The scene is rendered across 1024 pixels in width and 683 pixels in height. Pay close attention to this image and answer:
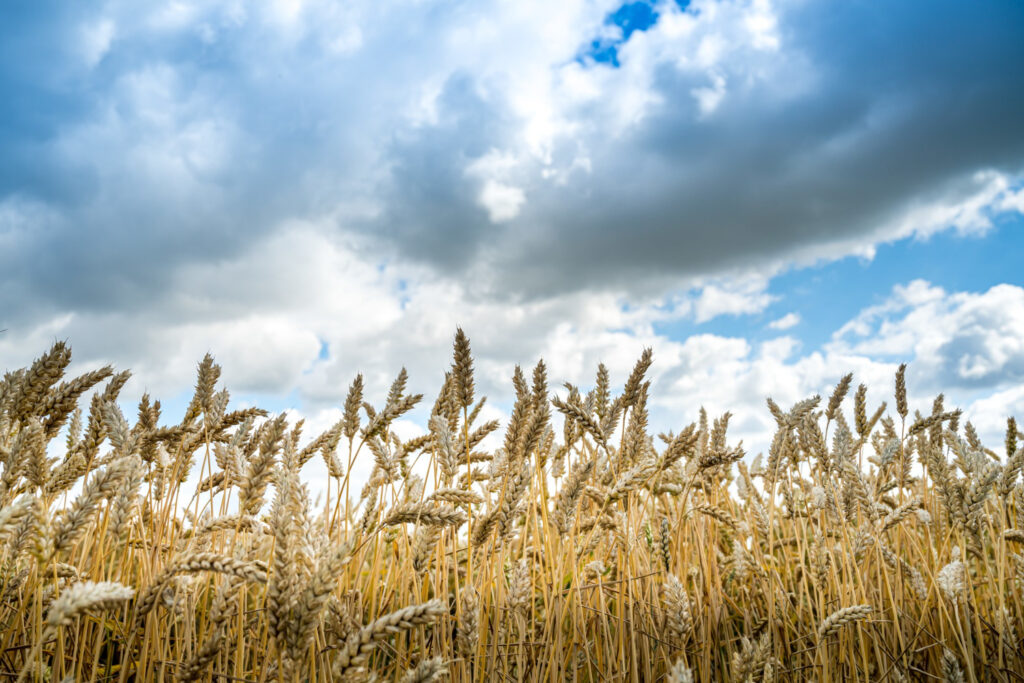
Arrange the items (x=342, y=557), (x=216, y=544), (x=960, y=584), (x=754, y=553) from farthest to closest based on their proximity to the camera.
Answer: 1. (x=754, y=553)
2. (x=216, y=544)
3. (x=960, y=584)
4. (x=342, y=557)

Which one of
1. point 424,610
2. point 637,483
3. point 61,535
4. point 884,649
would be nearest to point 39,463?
point 61,535

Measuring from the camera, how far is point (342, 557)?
1350 millimetres

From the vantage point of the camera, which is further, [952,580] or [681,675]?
[952,580]

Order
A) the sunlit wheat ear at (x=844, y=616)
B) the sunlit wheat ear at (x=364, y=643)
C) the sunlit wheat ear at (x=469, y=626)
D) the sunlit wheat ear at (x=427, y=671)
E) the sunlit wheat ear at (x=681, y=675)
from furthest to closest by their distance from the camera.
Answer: the sunlit wheat ear at (x=844, y=616) → the sunlit wheat ear at (x=469, y=626) → the sunlit wheat ear at (x=681, y=675) → the sunlit wheat ear at (x=427, y=671) → the sunlit wheat ear at (x=364, y=643)

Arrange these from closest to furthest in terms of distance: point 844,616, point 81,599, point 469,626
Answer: point 81,599
point 469,626
point 844,616

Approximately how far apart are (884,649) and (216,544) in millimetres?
3445

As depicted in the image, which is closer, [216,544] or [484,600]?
[484,600]

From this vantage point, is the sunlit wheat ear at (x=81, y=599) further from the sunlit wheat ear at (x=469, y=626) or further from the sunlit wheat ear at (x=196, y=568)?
the sunlit wheat ear at (x=469, y=626)

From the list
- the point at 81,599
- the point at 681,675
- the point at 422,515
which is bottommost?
the point at 681,675

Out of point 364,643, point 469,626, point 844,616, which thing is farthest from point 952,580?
point 364,643

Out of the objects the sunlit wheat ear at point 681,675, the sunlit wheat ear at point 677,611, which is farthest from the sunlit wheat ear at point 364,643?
the sunlit wheat ear at point 677,611

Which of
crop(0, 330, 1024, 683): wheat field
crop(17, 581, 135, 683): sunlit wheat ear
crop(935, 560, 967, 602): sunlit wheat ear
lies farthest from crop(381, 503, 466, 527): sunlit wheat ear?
crop(935, 560, 967, 602): sunlit wheat ear

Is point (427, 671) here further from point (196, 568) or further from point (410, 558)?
point (410, 558)

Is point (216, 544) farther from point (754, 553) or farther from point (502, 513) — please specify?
point (754, 553)
